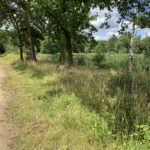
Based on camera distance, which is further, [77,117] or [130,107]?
[77,117]

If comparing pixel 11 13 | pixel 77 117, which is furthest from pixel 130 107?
pixel 11 13

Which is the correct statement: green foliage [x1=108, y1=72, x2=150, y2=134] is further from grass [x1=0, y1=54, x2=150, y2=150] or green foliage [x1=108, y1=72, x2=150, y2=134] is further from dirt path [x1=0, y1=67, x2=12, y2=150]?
dirt path [x1=0, y1=67, x2=12, y2=150]

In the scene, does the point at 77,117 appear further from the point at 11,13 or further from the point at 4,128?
the point at 11,13

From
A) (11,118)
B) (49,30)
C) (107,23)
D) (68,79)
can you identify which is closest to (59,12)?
(49,30)

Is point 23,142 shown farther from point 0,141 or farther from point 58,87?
point 58,87

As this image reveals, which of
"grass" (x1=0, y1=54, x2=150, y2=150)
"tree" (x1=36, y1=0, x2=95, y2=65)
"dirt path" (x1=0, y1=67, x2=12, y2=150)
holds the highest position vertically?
"tree" (x1=36, y1=0, x2=95, y2=65)

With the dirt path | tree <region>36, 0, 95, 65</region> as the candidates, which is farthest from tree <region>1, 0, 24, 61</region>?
the dirt path

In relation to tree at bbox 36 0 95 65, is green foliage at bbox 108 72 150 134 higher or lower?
lower

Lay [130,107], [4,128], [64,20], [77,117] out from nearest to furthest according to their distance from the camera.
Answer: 1. [130,107]
2. [77,117]
3. [4,128]
4. [64,20]

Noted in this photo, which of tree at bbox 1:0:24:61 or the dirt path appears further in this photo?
tree at bbox 1:0:24:61

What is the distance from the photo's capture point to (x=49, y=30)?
23.1 m

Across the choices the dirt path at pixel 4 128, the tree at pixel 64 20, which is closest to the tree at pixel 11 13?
→ the tree at pixel 64 20

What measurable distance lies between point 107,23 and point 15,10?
15.6 meters

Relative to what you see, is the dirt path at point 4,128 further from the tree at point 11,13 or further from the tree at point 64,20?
the tree at point 11,13
